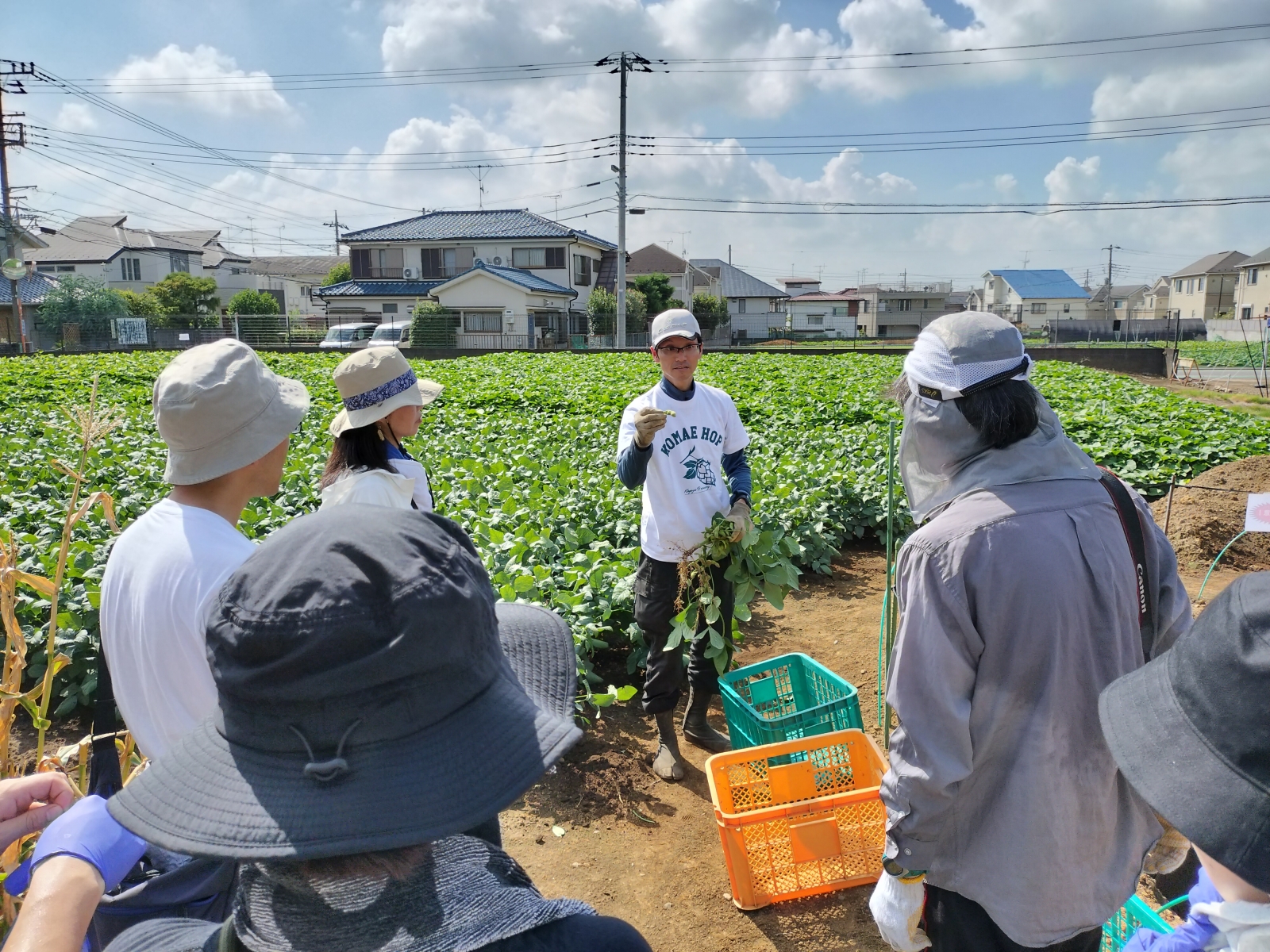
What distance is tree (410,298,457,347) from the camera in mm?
34406

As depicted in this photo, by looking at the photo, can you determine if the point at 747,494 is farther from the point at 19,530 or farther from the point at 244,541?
the point at 19,530

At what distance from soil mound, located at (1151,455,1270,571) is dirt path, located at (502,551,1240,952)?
416 cm

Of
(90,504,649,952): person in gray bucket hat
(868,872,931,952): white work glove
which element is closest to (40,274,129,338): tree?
(868,872,931,952): white work glove

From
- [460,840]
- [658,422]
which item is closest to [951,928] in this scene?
[460,840]

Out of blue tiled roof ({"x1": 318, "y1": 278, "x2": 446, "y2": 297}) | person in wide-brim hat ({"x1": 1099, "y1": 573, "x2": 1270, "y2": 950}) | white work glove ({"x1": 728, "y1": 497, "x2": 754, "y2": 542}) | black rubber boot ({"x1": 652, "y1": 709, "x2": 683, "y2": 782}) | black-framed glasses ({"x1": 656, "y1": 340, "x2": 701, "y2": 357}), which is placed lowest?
black rubber boot ({"x1": 652, "y1": 709, "x2": 683, "y2": 782})

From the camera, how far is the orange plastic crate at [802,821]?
9.15 ft

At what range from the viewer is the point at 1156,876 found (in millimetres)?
2701

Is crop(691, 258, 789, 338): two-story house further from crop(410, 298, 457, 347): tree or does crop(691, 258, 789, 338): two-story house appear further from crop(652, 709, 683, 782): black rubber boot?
crop(652, 709, 683, 782): black rubber boot

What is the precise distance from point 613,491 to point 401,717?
578 centimetres

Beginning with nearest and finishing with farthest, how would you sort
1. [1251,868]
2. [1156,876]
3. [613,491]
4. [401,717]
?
[401,717] < [1251,868] < [1156,876] < [613,491]

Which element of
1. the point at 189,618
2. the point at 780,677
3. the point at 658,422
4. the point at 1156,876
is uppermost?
the point at 658,422

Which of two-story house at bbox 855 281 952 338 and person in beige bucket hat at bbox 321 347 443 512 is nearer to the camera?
person in beige bucket hat at bbox 321 347 443 512

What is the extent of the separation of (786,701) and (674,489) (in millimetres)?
1065

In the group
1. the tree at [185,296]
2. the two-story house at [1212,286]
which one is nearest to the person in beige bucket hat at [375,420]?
the tree at [185,296]
